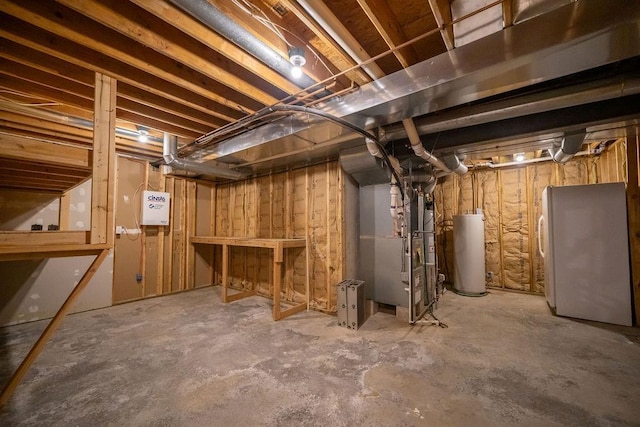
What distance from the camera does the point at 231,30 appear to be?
5.15 ft

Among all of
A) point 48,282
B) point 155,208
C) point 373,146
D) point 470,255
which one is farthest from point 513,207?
point 48,282

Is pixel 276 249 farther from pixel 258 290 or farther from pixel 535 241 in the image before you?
pixel 535 241

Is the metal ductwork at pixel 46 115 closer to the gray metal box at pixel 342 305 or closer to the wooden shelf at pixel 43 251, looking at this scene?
the wooden shelf at pixel 43 251

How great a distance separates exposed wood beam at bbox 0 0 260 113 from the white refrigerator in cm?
438

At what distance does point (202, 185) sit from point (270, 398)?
14.5 feet

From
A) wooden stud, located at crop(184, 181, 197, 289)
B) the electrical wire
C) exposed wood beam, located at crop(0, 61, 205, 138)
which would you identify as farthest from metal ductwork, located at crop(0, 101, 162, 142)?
wooden stud, located at crop(184, 181, 197, 289)

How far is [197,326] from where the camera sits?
10.1 feet

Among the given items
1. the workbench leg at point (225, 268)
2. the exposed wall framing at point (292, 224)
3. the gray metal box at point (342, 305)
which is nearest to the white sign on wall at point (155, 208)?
the exposed wall framing at point (292, 224)

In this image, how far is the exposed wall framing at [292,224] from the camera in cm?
365

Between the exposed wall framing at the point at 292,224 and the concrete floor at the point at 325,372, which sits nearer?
the concrete floor at the point at 325,372

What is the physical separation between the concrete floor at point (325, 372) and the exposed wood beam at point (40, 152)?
162 centimetres

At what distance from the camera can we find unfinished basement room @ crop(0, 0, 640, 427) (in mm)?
1584

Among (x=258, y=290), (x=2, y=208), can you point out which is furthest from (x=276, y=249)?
(x=2, y=208)

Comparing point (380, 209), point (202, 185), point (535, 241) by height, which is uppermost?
point (202, 185)
